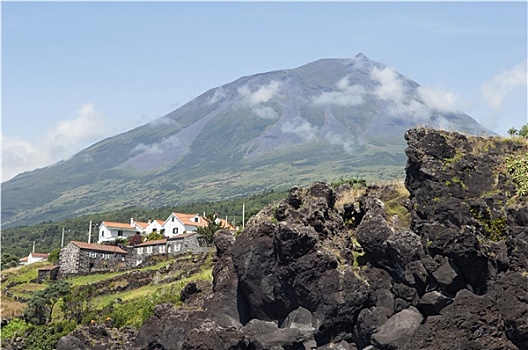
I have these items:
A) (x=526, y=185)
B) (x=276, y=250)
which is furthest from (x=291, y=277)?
(x=526, y=185)

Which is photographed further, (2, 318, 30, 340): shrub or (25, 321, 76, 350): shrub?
(2, 318, 30, 340): shrub

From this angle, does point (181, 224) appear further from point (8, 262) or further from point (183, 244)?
point (183, 244)

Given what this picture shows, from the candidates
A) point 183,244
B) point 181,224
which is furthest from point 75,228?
point 183,244

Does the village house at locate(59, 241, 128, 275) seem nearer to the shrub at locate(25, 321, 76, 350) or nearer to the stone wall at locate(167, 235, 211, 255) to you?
the stone wall at locate(167, 235, 211, 255)

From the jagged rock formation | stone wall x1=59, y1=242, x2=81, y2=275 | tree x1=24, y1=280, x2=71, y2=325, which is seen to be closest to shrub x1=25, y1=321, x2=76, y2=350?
tree x1=24, y1=280, x2=71, y2=325

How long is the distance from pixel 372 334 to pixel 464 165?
6775 millimetres

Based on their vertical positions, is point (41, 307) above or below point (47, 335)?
above

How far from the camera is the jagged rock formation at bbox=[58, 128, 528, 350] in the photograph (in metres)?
21.7

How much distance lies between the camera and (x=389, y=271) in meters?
24.8

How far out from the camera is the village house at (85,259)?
69.9m

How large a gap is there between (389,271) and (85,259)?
2006 inches

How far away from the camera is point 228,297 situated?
27.0 meters

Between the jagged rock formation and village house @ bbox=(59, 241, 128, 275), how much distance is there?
143 ft

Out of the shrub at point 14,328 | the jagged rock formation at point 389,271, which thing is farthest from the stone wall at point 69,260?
the jagged rock formation at point 389,271
